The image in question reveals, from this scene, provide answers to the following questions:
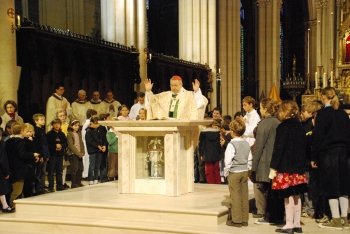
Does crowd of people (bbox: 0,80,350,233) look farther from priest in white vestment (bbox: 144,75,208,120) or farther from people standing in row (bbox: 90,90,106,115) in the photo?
people standing in row (bbox: 90,90,106,115)

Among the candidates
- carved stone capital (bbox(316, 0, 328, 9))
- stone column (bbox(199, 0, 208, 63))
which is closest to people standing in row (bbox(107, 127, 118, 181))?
stone column (bbox(199, 0, 208, 63))

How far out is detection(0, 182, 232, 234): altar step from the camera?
6.55 m

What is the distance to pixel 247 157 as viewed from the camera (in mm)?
6574

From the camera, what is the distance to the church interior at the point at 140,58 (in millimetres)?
7043

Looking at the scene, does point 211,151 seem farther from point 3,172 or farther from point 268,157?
point 3,172

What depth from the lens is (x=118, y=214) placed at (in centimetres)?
697

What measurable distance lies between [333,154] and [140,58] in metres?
9.56

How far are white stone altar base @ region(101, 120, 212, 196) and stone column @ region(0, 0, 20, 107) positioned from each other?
325 centimetres

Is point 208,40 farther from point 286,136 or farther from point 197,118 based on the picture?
point 286,136

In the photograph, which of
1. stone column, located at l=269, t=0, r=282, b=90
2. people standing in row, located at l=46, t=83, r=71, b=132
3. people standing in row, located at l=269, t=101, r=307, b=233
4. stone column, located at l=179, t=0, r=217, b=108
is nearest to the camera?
people standing in row, located at l=269, t=101, r=307, b=233

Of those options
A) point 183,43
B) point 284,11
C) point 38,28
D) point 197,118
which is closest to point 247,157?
point 197,118

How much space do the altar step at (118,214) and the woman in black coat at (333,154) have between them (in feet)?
4.27

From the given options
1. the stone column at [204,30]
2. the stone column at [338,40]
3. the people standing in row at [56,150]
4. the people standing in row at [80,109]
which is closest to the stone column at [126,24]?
the people standing in row at [80,109]

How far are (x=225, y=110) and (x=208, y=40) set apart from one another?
3151mm
